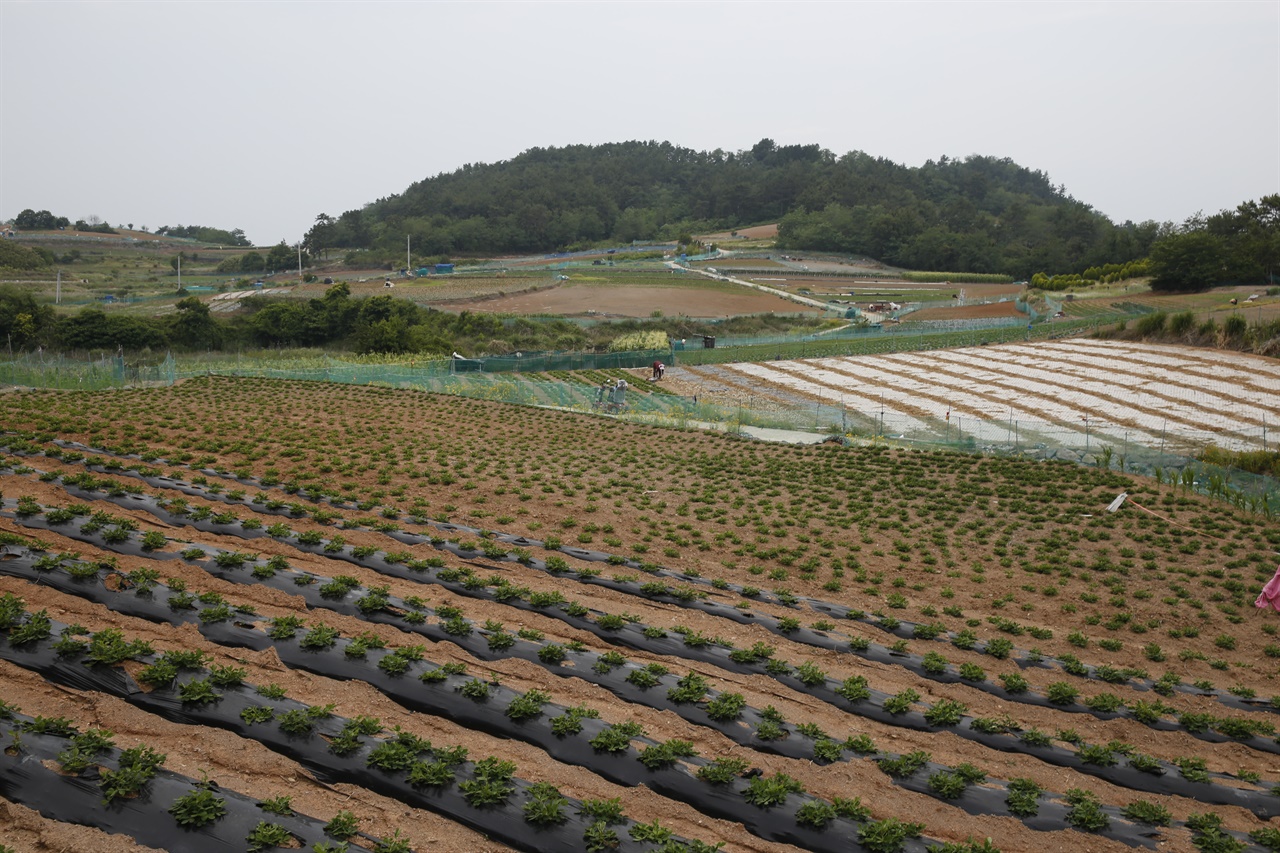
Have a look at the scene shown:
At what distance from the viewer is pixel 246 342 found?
184 ft

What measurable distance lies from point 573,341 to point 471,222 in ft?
201

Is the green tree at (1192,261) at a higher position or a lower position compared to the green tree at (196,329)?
higher

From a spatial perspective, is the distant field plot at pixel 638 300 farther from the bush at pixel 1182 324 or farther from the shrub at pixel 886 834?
the shrub at pixel 886 834

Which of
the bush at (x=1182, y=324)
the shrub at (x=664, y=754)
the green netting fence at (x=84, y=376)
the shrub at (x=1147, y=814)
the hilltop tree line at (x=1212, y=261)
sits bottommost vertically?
the shrub at (x=1147, y=814)

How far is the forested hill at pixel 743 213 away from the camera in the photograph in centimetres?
10312

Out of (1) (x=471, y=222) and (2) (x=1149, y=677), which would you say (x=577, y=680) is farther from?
(1) (x=471, y=222)

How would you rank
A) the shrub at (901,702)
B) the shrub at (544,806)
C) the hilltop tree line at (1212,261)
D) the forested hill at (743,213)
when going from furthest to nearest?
the forested hill at (743,213) → the hilltop tree line at (1212,261) → the shrub at (901,702) → the shrub at (544,806)

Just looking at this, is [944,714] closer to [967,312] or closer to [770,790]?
[770,790]

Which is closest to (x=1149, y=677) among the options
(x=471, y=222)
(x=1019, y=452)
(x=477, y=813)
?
(x=477, y=813)

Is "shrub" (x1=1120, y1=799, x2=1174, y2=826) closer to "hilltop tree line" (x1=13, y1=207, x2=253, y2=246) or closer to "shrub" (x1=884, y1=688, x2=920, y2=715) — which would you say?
"shrub" (x1=884, y1=688, x2=920, y2=715)

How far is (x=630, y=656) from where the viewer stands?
38.6 feet

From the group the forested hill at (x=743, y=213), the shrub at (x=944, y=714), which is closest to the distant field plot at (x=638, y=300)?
the forested hill at (x=743, y=213)

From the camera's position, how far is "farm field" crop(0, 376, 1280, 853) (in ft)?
28.1

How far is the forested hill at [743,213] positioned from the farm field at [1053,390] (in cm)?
5089
